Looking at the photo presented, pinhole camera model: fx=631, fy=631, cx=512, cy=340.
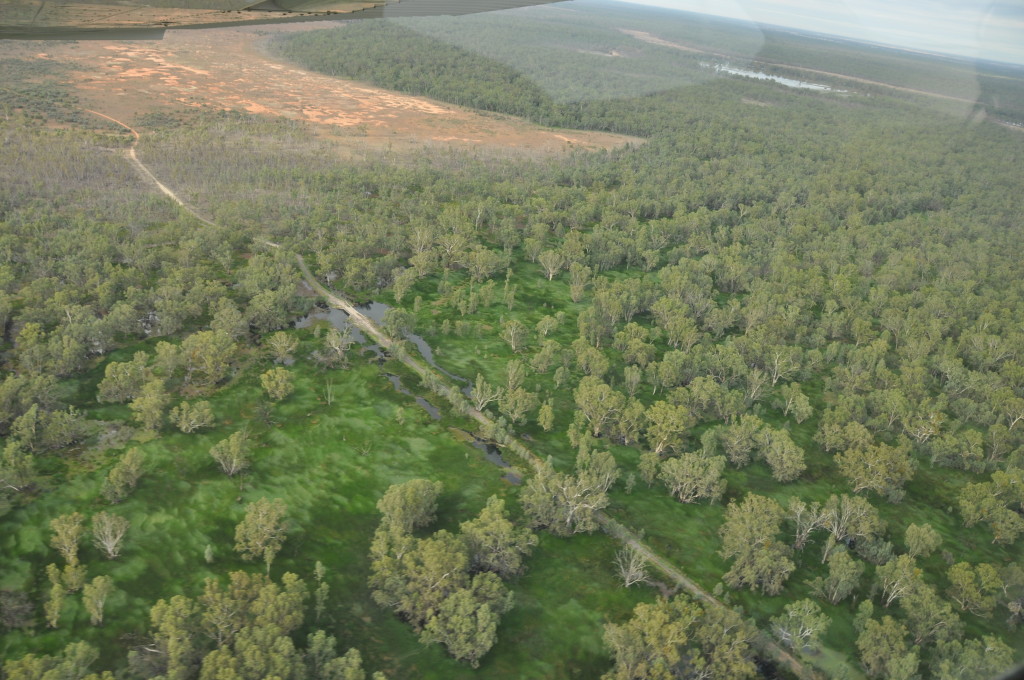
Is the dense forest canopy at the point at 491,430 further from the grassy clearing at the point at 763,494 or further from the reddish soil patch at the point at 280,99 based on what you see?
the reddish soil patch at the point at 280,99

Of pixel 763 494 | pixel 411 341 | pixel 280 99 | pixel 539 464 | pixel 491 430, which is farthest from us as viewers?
pixel 280 99

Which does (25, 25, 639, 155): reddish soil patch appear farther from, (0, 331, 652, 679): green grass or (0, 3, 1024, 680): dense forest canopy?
(0, 331, 652, 679): green grass

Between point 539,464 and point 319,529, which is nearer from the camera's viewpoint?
point 319,529

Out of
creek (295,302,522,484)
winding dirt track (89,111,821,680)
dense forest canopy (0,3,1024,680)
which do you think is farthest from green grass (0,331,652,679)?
winding dirt track (89,111,821,680)

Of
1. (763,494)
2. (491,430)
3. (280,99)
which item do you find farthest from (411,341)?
(280,99)

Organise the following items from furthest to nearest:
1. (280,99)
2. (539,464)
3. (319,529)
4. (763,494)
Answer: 1. (280,99)
2. (539,464)
3. (763,494)
4. (319,529)

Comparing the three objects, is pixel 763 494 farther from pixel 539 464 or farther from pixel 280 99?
pixel 280 99

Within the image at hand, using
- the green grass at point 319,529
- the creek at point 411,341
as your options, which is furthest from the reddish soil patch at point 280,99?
the green grass at point 319,529
